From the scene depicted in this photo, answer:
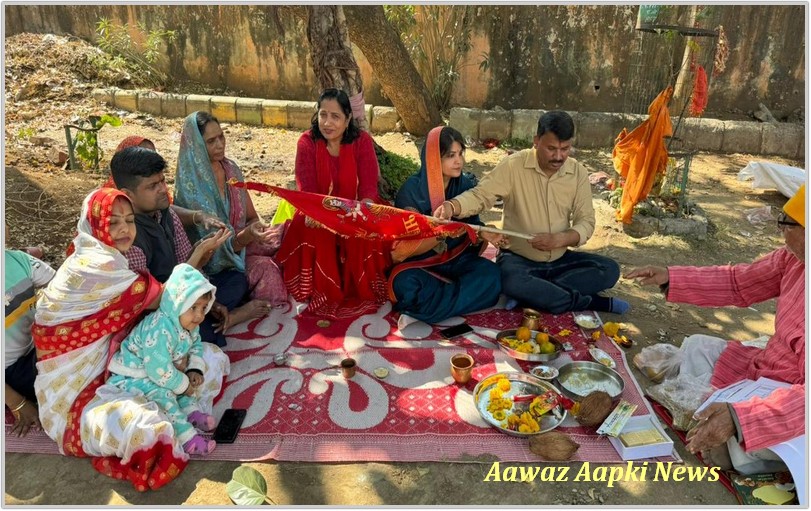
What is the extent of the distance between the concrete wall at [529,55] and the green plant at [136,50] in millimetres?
172

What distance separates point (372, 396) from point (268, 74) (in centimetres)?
823

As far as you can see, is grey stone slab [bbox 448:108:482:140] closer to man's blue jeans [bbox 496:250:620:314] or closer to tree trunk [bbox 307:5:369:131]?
tree trunk [bbox 307:5:369:131]

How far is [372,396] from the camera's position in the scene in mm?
3451

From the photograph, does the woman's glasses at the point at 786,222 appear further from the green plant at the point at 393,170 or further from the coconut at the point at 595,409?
the green plant at the point at 393,170

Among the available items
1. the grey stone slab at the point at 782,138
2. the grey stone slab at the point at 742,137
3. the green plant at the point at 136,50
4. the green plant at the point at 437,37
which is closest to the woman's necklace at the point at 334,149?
the green plant at the point at 437,37

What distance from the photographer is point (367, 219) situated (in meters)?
4.17

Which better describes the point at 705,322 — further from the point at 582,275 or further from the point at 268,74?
the point at 268,74

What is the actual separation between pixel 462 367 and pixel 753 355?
169 cm

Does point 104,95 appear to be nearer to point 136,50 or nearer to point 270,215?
point 136,50

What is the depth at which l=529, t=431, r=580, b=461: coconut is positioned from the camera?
9.57ft

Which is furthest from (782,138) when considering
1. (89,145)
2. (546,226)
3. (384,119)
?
(89,145)

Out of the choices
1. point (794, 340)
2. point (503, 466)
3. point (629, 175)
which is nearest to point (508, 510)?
point (503, 466)

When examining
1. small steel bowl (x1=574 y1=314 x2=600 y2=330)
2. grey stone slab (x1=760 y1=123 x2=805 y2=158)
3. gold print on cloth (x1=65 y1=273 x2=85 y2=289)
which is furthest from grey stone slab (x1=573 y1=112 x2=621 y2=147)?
gold print on cloth (x1=65 y1=273 x2=85 y2=289)

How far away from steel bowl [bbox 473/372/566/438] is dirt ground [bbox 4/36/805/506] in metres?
0.31
